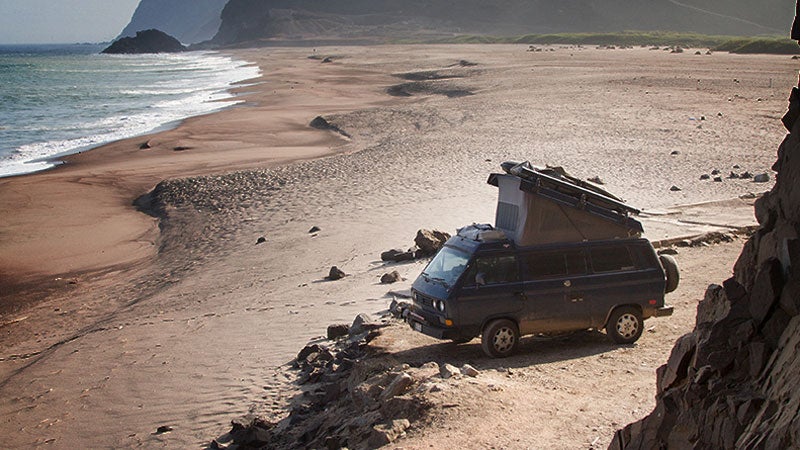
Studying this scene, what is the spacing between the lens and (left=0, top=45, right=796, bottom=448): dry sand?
12.3 meters

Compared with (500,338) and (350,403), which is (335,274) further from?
(350,403)

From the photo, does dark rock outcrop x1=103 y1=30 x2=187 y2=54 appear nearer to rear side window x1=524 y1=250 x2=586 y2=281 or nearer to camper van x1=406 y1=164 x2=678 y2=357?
camper van x1=406 y1=164 x2=678 y2=357

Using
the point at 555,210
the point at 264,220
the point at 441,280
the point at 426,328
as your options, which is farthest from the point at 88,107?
the point at 555,210

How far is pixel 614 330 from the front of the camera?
1214 cm

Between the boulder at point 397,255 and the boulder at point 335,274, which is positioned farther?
the boulder at point 397,255

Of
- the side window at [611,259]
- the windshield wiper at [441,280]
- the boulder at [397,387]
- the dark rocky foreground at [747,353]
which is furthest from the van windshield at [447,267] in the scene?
the dark rocky foreground at [747,353]

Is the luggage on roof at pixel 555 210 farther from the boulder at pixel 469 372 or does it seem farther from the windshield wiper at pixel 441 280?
the boulder at pixel 469 372

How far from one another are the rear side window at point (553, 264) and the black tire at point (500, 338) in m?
0.69

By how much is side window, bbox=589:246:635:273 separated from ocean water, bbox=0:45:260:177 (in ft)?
88.3

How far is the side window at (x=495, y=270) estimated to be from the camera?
11.6 m

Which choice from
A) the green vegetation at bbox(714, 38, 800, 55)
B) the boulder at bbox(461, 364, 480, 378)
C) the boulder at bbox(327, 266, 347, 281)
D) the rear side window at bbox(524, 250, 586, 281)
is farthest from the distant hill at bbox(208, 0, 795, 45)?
the boulder at bbox(461, 364, 480, 378)

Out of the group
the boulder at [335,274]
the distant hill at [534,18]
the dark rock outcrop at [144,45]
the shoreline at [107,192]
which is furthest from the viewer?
the dark rock outcrop at [144,45]

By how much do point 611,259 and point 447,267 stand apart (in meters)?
2.26

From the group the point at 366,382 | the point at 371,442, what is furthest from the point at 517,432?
the point at 366,382
